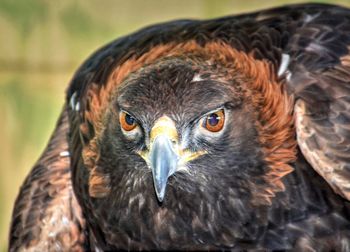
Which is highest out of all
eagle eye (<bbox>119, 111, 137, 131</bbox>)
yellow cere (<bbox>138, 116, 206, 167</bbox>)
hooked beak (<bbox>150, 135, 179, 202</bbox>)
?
eagle eye (<bbox>119, 111, 137, 131</bbox>)

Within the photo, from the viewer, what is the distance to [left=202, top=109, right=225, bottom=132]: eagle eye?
145 inches

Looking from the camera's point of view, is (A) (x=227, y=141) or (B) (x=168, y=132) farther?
(A) (x=227, y=141)

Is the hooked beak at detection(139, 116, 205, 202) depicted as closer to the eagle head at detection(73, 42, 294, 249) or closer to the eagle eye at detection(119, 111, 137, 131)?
the eagle head at detection(73, 42, 294, 249)

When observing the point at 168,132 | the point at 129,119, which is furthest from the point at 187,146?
the point at 129,119

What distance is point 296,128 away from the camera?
3.96m

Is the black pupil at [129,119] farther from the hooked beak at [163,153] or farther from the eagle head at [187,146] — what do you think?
the hooked beak at [163,153]

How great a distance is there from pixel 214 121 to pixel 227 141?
127mm

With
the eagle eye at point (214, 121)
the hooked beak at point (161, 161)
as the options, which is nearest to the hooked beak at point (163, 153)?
the hooked beak at point (161, 161)

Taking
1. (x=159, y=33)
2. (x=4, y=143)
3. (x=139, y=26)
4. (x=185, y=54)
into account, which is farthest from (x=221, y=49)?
(x=4, y=143)

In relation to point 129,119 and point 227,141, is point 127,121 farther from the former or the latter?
point 227,141

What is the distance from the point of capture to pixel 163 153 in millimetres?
3494

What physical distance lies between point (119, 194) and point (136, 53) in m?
0.75

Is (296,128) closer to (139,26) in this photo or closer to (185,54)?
(185,54)

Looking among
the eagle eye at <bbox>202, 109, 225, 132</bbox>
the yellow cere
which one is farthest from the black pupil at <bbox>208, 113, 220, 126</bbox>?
the yellow cere
